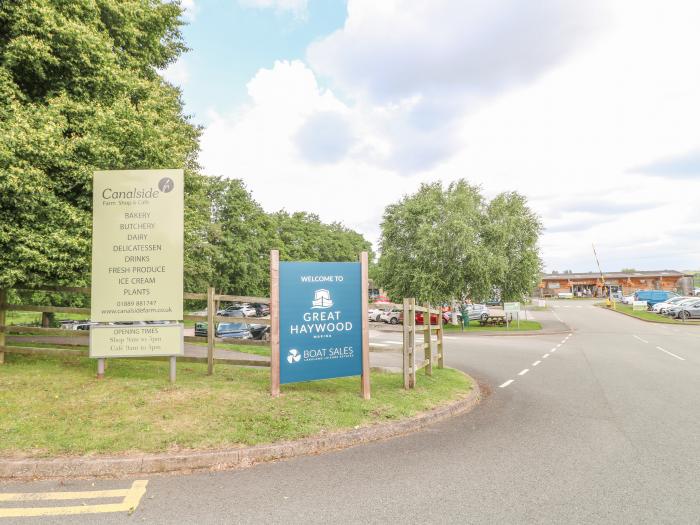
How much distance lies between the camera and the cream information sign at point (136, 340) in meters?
A: 7.48

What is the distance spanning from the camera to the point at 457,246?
27.4m

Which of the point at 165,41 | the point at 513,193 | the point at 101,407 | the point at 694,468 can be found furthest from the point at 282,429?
the point at 513,193

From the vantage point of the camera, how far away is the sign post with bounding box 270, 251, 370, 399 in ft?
21.9

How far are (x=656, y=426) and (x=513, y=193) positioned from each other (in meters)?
28.9

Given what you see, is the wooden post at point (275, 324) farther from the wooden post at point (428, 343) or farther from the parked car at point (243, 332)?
the parked car at point (243, 332)

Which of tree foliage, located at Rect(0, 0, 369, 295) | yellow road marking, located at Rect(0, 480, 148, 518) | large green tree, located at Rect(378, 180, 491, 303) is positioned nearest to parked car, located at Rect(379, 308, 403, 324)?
large green tree, located at Rect(378, 180, 491, 303)

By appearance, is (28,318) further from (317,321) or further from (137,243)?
(317,321)

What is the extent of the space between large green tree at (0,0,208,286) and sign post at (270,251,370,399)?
4.43 m

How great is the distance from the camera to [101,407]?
5.85 m

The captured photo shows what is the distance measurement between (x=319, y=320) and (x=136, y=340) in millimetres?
3368

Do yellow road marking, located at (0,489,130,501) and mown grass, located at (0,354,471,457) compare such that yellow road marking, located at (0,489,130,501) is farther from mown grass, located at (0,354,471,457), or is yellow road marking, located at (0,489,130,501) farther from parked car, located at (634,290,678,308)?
parked car, located at (634,290,678,308)

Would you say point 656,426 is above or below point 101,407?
below

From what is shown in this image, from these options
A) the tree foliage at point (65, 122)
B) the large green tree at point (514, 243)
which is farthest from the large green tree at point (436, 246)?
the tree foliage at point (65, 122)

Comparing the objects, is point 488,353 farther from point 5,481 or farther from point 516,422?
point 5,481
